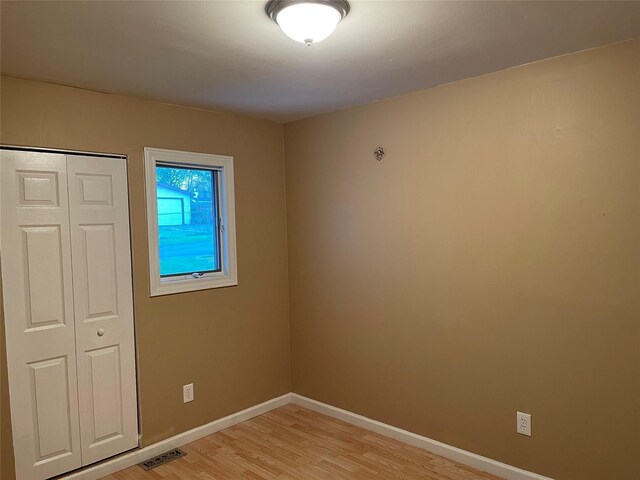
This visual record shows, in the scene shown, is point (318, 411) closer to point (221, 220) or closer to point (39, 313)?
point (221, 220)

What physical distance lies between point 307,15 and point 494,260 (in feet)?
5.69

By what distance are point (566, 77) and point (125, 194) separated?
8.67ft

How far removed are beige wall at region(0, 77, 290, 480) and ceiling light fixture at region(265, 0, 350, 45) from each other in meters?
1.58

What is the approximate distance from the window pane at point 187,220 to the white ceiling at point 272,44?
A: 0.64m

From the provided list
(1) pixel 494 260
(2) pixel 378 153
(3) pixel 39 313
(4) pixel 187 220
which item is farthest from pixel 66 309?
(1) pixel 494 260

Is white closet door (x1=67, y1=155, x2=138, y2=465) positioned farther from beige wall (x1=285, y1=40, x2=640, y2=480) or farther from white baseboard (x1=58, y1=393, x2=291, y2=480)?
beige wall (x1=285, y1=40, x2=640, y2=480)

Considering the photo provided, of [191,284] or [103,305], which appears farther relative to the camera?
[191,284]

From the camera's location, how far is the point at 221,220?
3.53 metres


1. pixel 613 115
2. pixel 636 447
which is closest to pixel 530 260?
pixel 613 115

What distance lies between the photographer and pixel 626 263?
7.34 ft

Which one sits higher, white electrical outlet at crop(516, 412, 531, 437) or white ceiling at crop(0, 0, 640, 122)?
white ceiling at crop(0, 0, 640, 122)

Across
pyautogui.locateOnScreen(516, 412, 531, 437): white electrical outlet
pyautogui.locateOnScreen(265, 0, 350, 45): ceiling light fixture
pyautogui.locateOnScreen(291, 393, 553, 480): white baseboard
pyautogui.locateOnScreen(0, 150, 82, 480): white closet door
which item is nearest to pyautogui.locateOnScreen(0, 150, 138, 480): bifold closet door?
pyautogui.locateOnScreen(0, 150, 82, 480): white closet door

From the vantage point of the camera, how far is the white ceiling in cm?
179

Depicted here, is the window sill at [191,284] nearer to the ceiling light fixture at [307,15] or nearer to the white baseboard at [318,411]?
the white baseboard at [318,411]
